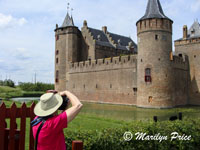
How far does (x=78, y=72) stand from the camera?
3200 centimetres

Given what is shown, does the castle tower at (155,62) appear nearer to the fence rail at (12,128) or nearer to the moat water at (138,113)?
the moat water at (138,113)

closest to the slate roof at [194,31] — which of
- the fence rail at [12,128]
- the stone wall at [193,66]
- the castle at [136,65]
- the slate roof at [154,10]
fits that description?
the castle at [136,65]

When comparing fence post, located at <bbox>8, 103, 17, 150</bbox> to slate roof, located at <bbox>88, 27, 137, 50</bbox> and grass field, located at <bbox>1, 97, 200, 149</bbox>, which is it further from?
slate roof, located at <bbox>88, 27, 137, 50</bbox>

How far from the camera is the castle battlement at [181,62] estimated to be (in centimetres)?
2431

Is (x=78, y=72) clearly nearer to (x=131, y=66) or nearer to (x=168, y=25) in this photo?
(x=131, y=66)

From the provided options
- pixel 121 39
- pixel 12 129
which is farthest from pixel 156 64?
pixel 12 129

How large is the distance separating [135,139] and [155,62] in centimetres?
1800

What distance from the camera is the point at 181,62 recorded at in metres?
25.7

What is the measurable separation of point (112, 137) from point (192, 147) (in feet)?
7.97

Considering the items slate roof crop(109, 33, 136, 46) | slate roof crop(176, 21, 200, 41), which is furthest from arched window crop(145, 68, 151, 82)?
slate roof crop(109, 33, 136, 46)

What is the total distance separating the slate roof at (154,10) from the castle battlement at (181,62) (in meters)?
4.89

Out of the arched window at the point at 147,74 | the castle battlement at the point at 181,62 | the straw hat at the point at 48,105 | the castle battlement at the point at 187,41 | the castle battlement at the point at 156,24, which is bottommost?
the straw hat at the point at 48,105

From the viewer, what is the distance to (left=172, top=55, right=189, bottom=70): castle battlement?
79.8 feet

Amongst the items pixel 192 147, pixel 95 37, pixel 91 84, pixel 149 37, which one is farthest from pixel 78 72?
pixel 192 147
